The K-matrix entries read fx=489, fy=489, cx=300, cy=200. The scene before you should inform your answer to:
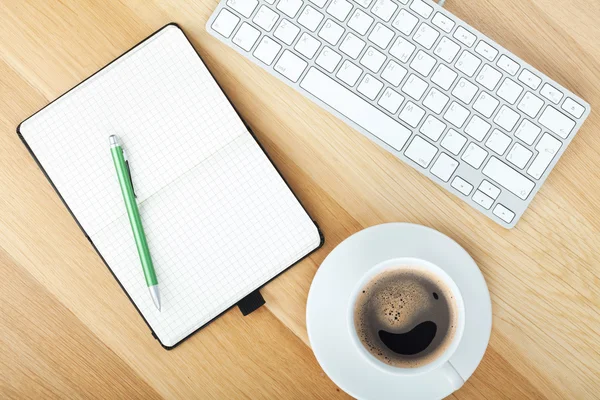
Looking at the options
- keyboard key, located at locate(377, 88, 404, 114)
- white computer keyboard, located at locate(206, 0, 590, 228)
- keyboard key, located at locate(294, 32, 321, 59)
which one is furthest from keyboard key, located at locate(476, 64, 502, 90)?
keyboard key, located at locate(294, 32, 321, 59)

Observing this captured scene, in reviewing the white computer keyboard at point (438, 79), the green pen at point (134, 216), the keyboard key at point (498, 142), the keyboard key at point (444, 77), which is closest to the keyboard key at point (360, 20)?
the white computer keyboard at point (438, 79)

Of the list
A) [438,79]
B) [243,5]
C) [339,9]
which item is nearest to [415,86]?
[438,79]

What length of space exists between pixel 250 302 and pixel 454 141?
338mm

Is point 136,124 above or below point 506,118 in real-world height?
below

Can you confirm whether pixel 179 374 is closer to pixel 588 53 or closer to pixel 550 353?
pixel 550 353

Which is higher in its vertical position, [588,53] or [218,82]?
[588,53]

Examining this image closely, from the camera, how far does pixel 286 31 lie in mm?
621

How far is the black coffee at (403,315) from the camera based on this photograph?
608mm

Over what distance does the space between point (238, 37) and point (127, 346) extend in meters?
0.44

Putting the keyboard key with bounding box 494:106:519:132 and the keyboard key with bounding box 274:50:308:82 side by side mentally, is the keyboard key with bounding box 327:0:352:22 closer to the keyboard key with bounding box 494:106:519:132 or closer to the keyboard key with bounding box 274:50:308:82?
the keyboard key with bounding box 274:50:308:82

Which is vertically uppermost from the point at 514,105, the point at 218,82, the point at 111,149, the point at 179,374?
the point at 514,105

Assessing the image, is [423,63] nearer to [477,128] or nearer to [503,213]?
[477,128]

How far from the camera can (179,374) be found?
0.68m

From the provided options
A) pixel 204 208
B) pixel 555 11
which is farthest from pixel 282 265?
pixel 555 11
